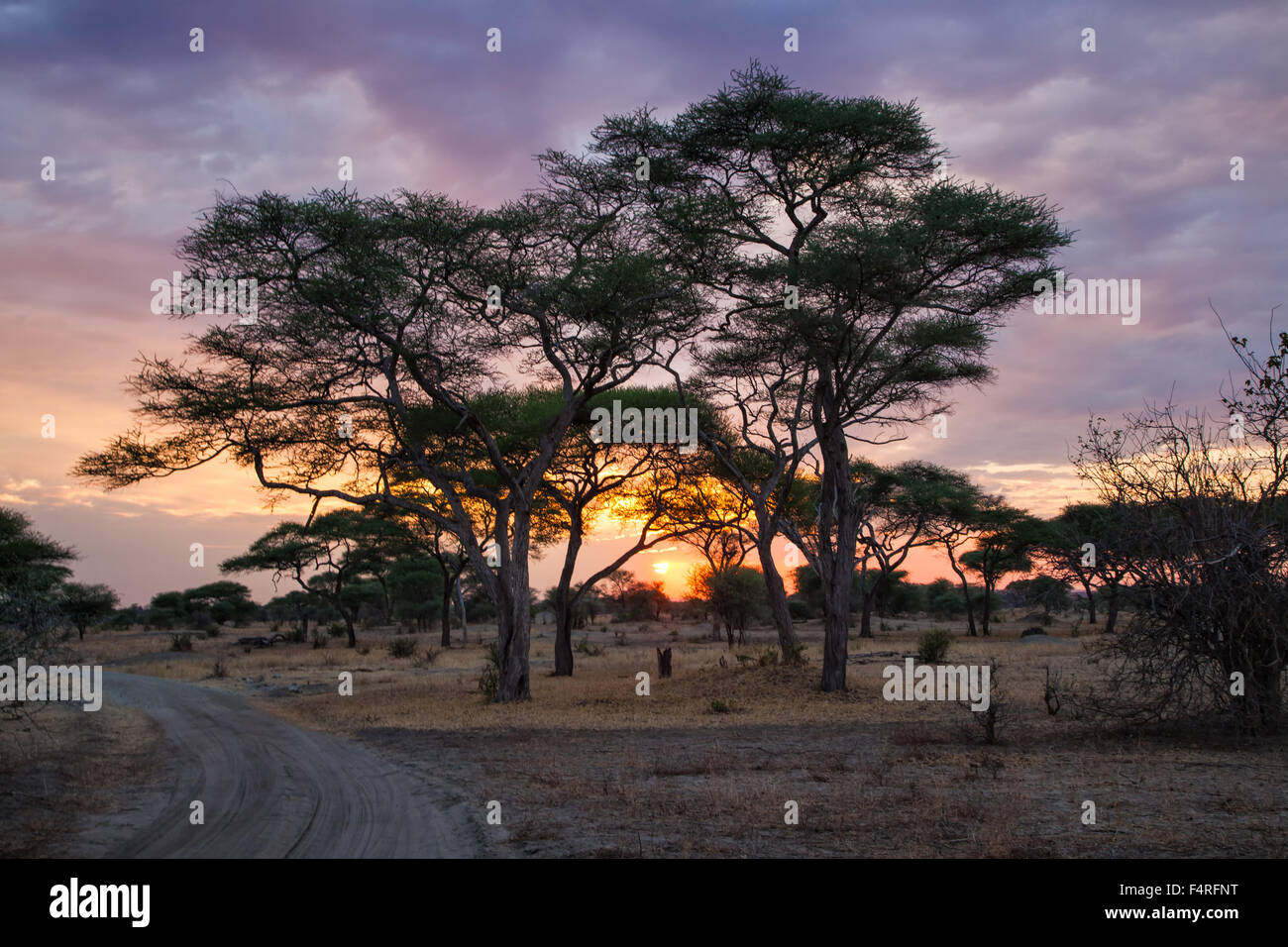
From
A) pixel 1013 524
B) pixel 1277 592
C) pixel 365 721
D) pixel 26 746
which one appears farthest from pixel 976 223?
pixel 1013 524

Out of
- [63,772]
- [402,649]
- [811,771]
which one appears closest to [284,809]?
[63,772]

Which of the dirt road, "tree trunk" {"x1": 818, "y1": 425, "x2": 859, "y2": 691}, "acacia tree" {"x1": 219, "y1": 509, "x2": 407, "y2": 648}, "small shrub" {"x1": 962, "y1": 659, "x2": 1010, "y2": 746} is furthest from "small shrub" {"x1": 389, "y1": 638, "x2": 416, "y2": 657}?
"small shrub" {"x1": 962, "y1": 659, "x2": 1010, "y2": 746}

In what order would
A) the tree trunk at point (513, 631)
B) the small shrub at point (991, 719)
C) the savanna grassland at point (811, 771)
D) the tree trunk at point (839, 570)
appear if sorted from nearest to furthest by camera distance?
Answer: the savanna grassland at point (811, 771)
the small shrub at point (991, 719)
the tree trunk at point (839, 570)
the tree trunk at point (513, 631)

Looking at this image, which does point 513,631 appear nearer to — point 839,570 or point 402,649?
point 839,570

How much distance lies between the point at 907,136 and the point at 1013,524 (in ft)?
95.6

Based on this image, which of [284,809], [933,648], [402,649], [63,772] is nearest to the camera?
[284,809]

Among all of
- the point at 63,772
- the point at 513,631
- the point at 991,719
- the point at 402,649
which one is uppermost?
the point at 513,631

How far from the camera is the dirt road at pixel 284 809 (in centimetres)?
676

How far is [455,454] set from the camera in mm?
21688

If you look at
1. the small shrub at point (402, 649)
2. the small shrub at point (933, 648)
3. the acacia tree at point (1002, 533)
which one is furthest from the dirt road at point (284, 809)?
the acacia tree at point (1002, 533)

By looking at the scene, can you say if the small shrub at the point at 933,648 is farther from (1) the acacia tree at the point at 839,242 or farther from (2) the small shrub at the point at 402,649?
(2) the small shrub at the point at 402,649

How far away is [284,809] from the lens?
8117mm

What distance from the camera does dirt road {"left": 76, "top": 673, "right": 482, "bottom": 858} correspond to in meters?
6.76
